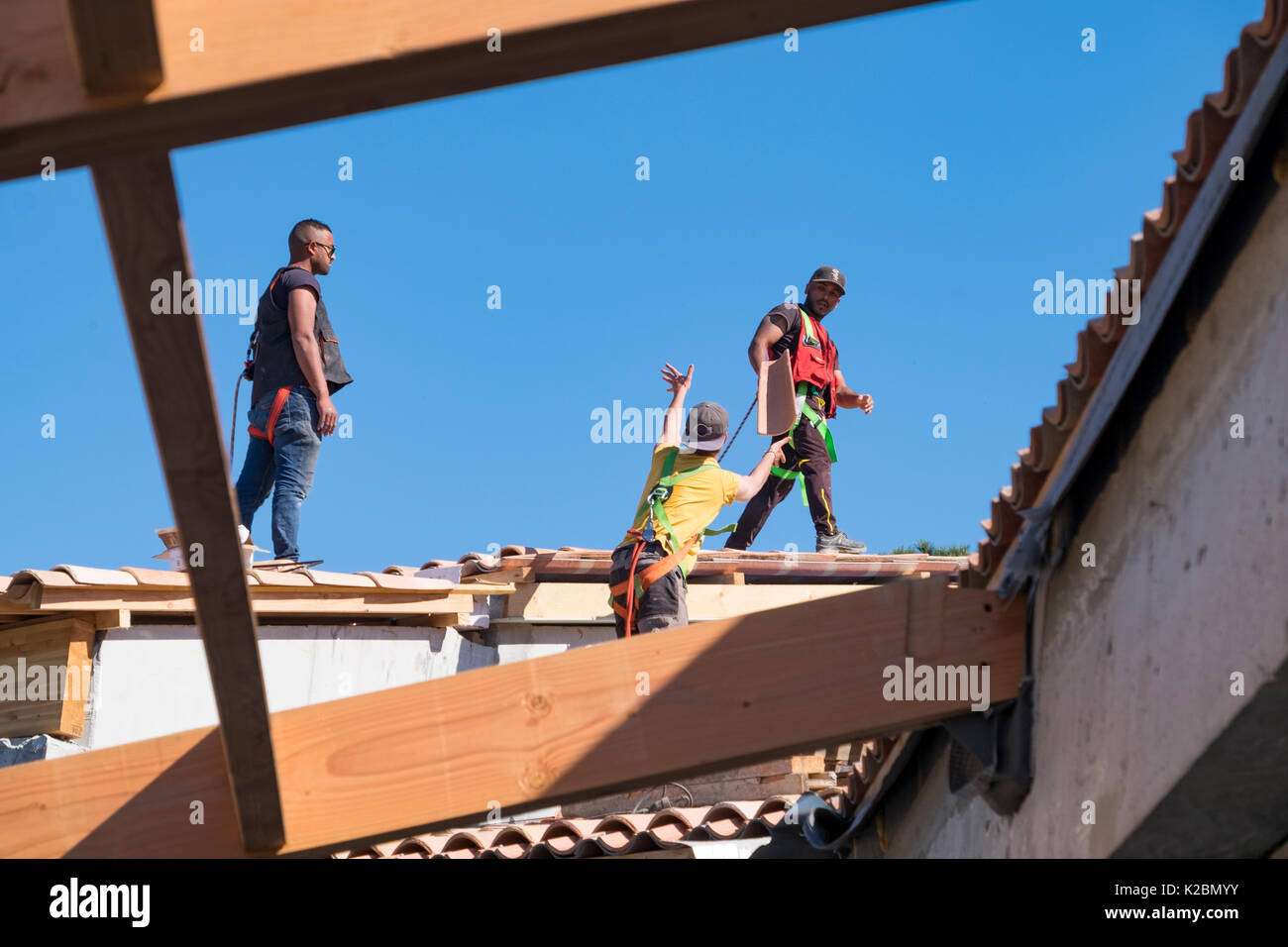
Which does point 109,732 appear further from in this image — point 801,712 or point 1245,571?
point 1245,571

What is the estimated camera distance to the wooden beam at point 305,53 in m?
1.73

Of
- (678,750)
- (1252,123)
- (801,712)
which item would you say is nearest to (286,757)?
(678,750)

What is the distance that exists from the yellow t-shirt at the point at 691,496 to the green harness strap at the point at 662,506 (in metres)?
0.01

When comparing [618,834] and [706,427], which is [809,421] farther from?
[618,834]

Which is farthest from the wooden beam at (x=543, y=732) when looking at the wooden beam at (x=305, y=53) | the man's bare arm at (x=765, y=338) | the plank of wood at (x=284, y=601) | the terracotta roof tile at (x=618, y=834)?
the man's bare arm at (x=765, y=338)

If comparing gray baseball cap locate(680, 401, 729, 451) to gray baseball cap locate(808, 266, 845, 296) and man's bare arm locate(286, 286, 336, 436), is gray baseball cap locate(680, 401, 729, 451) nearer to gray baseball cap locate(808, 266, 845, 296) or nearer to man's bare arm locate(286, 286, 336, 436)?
man's bare arm locate(286, 286, 336, 436)

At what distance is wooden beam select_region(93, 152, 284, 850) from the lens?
6.37 ft

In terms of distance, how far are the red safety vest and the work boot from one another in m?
0.88

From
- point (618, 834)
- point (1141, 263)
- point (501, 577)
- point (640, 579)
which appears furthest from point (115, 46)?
point (501, 577)

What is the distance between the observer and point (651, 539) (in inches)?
249

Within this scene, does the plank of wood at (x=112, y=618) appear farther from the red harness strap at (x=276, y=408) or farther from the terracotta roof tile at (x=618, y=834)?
the terracotta roof tile at (x=618, y=834)

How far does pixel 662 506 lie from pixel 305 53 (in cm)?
465

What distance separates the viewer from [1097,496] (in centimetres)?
286

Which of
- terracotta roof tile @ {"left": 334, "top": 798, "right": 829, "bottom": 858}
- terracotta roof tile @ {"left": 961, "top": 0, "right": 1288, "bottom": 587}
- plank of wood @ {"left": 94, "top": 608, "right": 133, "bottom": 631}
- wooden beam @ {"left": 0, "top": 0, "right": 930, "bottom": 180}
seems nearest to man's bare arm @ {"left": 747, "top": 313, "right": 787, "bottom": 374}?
terracotta roof tile @ {"left": 334, "top": 798, "right": 829, "bottom": 858}
